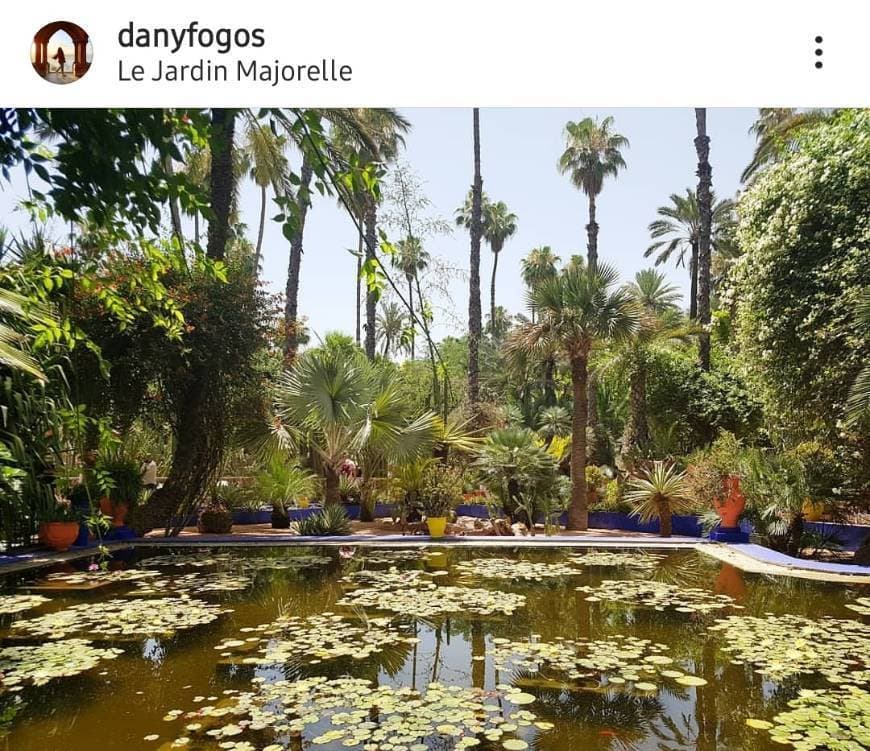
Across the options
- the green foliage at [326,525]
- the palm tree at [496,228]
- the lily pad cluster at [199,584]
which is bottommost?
the lily pad cluster at [199,584]

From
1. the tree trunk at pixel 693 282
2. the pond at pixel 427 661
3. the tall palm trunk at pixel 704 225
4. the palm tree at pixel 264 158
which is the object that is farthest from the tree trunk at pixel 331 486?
the tree trunk at pixel 693 282

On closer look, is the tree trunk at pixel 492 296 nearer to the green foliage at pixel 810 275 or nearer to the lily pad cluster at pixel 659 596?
the green foliage at pixel 810 275

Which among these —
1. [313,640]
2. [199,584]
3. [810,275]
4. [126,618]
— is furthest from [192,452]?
[810,275]

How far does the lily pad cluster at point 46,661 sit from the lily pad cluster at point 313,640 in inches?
32.8

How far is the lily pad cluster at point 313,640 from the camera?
4602 mm

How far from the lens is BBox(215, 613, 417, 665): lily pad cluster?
4602mm

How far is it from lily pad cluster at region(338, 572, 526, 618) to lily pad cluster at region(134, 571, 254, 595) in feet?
4.39

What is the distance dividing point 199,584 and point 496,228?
35.3 metres

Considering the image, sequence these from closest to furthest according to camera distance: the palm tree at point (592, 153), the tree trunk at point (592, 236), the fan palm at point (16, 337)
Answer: the fan palm at point (16, 337) < the tree trunk at point (592, 236) < the palm tree at point (592, 153)

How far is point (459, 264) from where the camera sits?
20.5 m

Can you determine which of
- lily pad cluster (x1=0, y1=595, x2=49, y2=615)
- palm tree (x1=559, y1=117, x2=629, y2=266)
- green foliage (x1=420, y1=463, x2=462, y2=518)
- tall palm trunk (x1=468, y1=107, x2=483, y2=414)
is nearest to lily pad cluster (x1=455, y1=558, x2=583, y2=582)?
green foliage (x1=420, y1=463, x2=462, y2=518)

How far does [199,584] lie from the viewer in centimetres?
716
